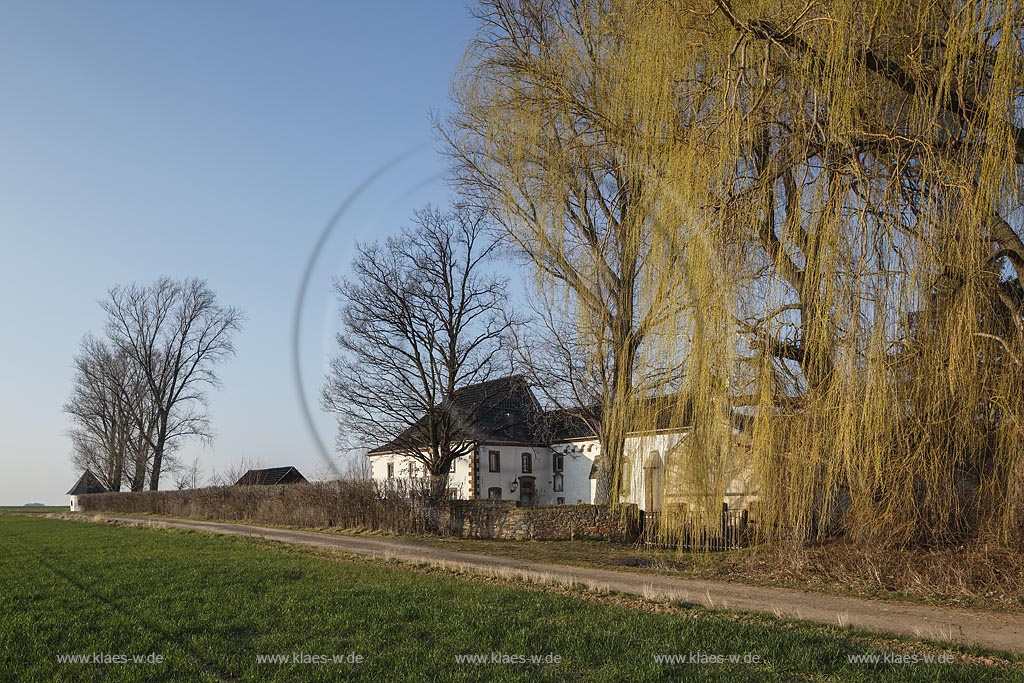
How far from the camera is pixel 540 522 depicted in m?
21.9

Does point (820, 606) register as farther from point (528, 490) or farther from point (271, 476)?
point (271, 476)

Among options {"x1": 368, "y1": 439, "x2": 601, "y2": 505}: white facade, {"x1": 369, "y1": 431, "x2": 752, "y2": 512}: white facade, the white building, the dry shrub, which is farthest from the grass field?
{"x1": 368, "y1": 439, "x2": 601, "y2": 505}: white facade

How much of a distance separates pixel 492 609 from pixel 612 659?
8.13 feet

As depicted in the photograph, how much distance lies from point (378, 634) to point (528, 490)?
113ft

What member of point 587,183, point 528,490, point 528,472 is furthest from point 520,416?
point 587,183

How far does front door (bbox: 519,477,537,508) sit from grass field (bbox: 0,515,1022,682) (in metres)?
29.4

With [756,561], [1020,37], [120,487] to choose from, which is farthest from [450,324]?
[120,487]

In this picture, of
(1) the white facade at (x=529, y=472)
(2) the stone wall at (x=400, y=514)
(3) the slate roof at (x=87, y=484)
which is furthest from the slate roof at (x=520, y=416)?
(3) the slate roof at (x=87, y=484)

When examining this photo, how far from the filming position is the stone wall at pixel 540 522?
20.4 m

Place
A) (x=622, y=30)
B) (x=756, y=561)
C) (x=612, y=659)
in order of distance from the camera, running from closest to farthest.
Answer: (x=612, y=659) → (x=622, y=30) → (x=756, y=561)

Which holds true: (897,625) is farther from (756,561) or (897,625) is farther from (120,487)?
(120,487)

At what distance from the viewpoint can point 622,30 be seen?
10.5 m

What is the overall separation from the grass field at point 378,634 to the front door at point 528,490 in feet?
96.5

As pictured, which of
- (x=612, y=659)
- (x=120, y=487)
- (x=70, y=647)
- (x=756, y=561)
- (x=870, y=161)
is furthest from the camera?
(x=120, y=487)
